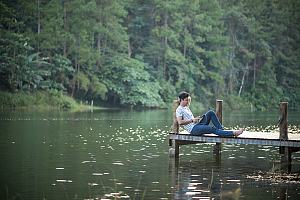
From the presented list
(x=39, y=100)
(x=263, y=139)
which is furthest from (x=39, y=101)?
(x=263, y=139)

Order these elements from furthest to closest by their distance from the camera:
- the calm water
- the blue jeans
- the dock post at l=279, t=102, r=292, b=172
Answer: the blue jeans < the dock post at l=279, t=102, r=292, b=172 < the calm water

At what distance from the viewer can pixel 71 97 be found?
6066cm

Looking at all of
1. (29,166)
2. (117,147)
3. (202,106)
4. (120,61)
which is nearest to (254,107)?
(202,106)

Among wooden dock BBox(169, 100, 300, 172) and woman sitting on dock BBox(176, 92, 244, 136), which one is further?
woman sitting on dock BBox(176, 92, 244, 136)

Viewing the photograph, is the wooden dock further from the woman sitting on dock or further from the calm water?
the calm water

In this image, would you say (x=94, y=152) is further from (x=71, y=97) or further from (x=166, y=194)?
(x=71, y=97)

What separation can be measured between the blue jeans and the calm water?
2.70 feet

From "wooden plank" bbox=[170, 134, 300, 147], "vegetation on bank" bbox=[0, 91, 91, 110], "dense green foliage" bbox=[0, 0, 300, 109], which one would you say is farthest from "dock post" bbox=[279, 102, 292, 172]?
"dense green foliage" bbox=[0, 0, 300, 109]

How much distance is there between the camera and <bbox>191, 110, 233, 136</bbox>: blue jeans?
73.4 ft

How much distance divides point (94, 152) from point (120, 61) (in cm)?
4118

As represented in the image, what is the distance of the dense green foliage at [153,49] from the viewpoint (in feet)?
199

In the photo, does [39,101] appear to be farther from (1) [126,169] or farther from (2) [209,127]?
(1) [126,169]

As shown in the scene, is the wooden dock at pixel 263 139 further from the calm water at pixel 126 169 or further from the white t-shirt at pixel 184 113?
the white t-shirt at pixel 184 113

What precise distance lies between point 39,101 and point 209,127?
116 ft
